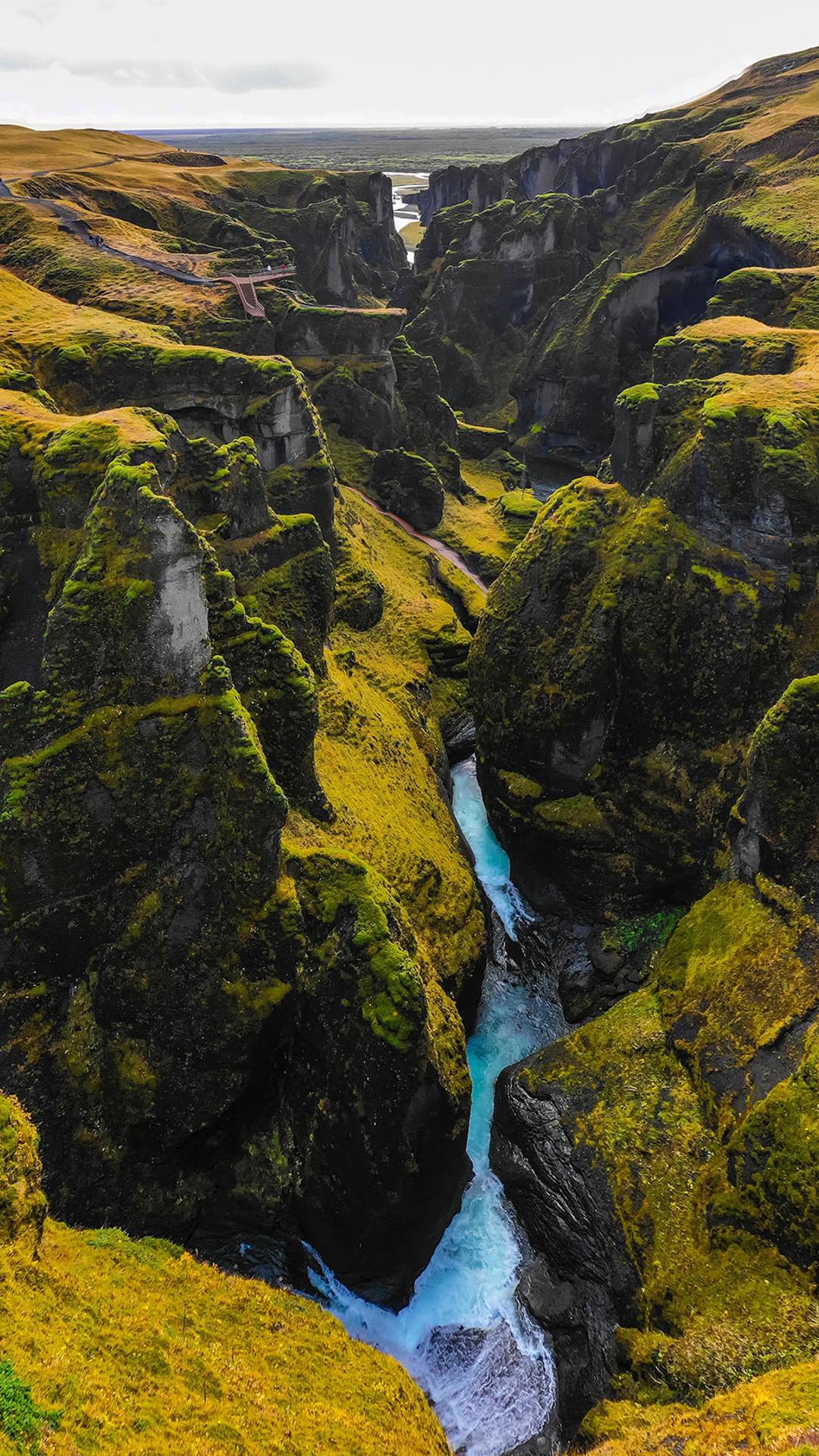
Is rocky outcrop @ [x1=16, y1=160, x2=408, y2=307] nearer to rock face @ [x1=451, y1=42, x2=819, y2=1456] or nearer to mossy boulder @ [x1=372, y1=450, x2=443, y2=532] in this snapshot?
mossy boulder @ [x1=372, y1=450, x2=443, y2=532]

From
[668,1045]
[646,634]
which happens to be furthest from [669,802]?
[668,1045]

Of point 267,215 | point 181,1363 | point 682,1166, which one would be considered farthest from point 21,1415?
point 267,215

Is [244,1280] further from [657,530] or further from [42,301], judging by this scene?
[42,301]

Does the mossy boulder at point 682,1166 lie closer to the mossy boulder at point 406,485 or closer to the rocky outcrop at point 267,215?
the mossy boulder at point 406,485

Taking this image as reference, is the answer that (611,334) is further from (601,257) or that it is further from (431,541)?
(431,541)

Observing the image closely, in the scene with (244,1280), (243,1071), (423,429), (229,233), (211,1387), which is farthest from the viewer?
(229,233)

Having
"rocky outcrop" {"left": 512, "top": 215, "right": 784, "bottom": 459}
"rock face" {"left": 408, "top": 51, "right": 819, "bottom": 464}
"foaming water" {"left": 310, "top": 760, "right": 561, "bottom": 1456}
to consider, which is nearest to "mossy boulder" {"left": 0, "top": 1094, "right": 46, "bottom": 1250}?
"foaming water" {"left": 310, "top": 760, "right": 561, "bottom": 1456}
